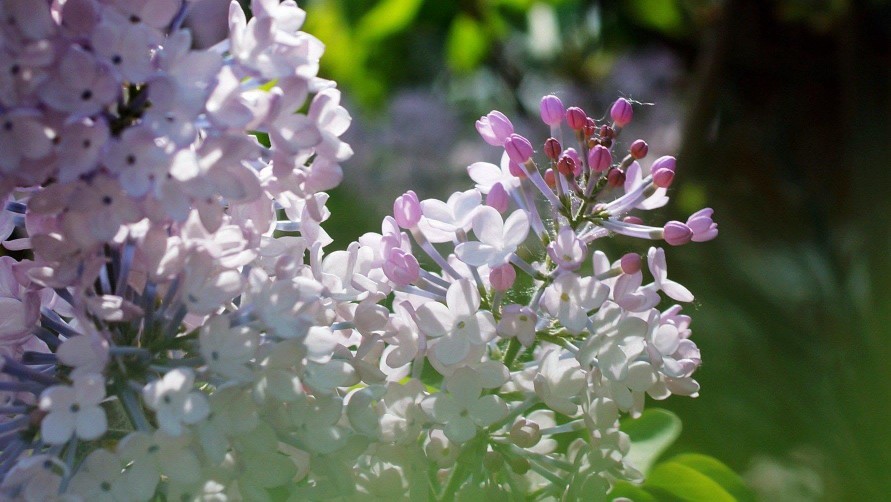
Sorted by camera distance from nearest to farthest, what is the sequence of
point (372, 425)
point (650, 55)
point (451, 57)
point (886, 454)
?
point (886, 454)
point (372, 425)
point (451, 57)
point (650, 55)

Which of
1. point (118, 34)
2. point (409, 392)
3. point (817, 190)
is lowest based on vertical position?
point (817, 190)

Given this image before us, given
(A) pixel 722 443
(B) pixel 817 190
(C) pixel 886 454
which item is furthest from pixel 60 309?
(B) pixel 817 190

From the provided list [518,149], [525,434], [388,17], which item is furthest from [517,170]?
[388,17]

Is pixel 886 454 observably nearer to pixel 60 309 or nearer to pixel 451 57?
pixel 60 309

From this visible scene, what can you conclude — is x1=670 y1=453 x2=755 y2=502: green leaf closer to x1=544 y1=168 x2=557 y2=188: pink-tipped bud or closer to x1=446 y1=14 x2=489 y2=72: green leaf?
x1=544 y1=168 x2=557 y2=188: pink-tipped bud

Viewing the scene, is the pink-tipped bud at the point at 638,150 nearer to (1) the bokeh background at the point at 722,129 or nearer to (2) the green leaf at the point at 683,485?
(2) the green leaf at the point at 683,485

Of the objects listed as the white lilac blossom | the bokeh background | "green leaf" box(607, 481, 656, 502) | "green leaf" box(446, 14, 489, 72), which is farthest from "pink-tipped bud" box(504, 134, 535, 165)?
"green leaf" box(446, 14, 489, 72)

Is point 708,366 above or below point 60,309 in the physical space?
below
